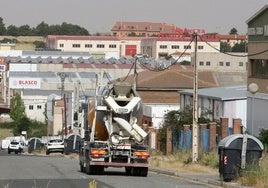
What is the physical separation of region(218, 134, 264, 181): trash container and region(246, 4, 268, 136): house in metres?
30.1

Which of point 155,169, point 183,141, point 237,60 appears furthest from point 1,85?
point 155,169

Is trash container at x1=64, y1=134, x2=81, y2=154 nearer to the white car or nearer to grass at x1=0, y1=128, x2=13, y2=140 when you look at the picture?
the white car

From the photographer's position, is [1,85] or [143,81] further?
[1,85]

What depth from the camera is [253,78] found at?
59.7 metres

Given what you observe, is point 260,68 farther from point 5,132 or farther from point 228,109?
point 5,132

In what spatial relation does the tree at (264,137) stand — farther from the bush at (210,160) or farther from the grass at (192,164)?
the bush at (210,160)

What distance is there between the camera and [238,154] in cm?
2506

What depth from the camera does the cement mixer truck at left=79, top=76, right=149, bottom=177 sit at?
97.3 feet

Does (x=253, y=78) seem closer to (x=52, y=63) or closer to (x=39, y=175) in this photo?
(x=39, y=175)

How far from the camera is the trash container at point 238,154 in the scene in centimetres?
2498

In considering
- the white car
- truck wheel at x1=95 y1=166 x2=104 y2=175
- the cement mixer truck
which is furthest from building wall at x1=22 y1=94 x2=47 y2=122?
truck wheel at x1=95 y1=166 x2=104 y2=175

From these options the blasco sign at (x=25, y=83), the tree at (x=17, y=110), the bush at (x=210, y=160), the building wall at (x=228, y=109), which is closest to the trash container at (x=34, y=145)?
the building wall at (x=228, y=109)

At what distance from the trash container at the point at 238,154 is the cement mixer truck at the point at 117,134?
4882 millimetres

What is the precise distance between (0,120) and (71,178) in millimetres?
102392
